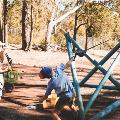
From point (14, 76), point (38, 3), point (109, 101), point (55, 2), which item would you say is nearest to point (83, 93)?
point (109, 101)

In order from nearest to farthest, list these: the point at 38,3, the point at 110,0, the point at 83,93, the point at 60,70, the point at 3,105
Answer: the point at 60,70 → the point at 3,105 → the point at 83,93 → the point at 38,3 → the point at 110,0

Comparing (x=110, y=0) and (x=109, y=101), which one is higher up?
(x=110, y=0)

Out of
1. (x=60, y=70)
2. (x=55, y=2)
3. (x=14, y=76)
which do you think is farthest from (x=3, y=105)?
(x=55, y=2)

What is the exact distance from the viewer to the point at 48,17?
124 ft

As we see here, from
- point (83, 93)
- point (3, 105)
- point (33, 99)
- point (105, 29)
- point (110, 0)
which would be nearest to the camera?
point (3, 105)

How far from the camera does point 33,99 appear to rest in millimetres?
12164

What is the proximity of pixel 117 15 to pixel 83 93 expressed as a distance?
37.2m

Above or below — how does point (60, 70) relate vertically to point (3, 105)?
above

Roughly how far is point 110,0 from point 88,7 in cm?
276

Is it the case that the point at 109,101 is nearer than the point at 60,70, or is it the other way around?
the point at 60,70

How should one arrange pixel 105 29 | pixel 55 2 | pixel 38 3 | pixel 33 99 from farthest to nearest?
1. pixel 105 29
2. pixel 55 2
3. pixel 38 3
4. pixel 33 99

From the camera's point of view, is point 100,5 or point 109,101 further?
point 100,5

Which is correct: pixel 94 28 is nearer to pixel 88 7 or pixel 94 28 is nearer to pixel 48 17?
pixel 88 7

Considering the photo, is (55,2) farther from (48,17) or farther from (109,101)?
(109,101)
